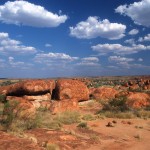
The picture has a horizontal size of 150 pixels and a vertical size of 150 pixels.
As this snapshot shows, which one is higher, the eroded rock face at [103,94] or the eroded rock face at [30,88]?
the eroded rock face at [30,88]

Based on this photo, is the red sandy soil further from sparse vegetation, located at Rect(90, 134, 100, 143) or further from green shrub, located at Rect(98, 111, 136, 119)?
green shrub, located at Rect(98, 111, 136, 119)

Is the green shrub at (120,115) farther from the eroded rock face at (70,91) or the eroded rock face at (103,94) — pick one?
the eroded rock face at (103,94)

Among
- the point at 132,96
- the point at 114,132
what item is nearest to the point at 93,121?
the point at 114,132

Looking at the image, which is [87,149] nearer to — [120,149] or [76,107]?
[120,149]

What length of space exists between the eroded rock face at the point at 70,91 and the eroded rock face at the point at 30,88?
989mm

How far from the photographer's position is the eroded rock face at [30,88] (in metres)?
27.2

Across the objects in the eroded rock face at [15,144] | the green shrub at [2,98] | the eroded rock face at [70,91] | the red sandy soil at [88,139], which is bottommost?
the red sandy soil at [88,139]

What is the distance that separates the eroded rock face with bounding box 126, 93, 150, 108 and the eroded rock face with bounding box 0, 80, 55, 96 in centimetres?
744

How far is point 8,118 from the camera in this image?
14.9 meters

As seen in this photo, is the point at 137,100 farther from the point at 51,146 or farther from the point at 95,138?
the point at 51,146

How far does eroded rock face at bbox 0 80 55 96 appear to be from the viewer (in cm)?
2719

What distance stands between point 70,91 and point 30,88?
3.74 metres

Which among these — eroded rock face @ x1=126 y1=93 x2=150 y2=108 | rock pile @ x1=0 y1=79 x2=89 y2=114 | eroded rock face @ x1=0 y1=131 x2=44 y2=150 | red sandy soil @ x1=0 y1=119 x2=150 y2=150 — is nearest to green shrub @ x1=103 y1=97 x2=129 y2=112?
eroded rock face @ x1=126 y1=93 x2=150 y2=108

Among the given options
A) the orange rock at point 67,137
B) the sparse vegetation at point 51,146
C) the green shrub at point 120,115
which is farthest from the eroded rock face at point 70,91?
the sparse vegetation at point 51,146
